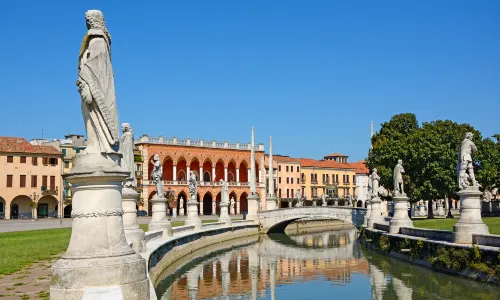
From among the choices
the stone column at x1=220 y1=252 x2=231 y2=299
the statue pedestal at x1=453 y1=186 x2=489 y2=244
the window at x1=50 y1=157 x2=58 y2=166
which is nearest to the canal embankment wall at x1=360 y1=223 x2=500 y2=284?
the statue pedestal at x1=453 y1=186 x2=489 y2=244

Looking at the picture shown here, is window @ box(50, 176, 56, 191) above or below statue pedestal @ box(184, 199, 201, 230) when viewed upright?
above

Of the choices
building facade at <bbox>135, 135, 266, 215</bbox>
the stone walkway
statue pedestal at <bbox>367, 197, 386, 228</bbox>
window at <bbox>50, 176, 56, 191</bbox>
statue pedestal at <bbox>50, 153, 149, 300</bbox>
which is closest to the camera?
statue pedestal at <bbox>50, 153, 149, 300</bbox>

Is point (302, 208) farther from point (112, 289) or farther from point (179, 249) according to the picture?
point (112, 289)

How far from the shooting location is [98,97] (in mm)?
8062

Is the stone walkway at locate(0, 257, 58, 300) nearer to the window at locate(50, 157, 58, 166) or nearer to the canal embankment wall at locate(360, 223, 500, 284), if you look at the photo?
the canal embankment wall at locate(360, 223, 500, 284)

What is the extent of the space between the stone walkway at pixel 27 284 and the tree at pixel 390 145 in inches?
1516

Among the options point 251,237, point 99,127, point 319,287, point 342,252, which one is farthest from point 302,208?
point 99,127

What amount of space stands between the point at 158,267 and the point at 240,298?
147 inches

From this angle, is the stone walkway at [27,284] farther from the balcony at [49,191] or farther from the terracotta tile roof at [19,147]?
the balcony at [49,191]

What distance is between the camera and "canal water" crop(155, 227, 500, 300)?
18.5m

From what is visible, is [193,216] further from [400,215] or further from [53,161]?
[53,161]

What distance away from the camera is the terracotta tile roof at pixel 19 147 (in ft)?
217

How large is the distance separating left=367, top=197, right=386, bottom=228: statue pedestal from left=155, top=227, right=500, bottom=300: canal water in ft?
9.03

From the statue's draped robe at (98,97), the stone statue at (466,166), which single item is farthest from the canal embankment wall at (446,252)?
the statue's draped robe at (98,97)
